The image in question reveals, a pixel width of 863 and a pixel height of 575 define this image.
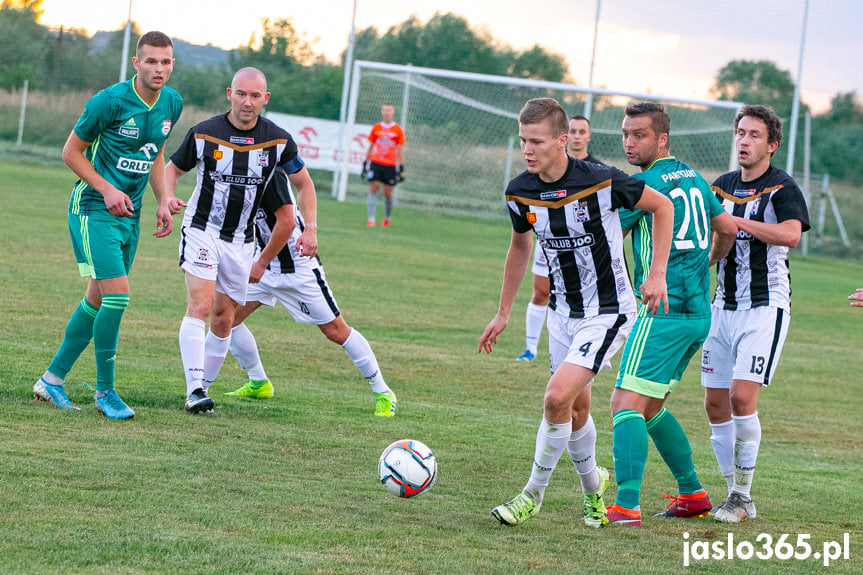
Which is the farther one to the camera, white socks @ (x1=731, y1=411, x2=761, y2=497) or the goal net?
the goal net

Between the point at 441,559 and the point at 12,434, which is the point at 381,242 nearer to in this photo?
the point at 12,434

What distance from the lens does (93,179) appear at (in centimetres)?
587

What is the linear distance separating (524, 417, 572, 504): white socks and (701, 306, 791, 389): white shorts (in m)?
1.21

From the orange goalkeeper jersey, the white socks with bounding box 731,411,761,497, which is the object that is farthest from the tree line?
the white socks with bounding box 731,411,761,497

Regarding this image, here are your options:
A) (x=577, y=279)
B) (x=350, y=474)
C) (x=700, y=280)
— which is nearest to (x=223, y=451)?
(x=350, y=474)

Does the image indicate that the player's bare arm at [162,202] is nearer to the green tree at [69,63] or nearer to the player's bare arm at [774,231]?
the player's bare arm at [774,231]

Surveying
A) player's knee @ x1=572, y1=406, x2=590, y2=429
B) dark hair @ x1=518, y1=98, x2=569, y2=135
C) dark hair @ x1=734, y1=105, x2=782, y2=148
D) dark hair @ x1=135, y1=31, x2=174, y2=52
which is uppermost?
dark hair @ x1=135, y1=31, x2=174, y2=52

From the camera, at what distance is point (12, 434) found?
5238 mm

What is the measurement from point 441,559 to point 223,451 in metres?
1.88

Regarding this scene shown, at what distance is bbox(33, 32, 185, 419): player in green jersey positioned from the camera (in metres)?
5.96

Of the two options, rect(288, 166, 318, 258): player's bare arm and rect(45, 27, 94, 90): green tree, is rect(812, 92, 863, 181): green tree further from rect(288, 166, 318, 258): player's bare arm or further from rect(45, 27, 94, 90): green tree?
rect(288, 166, 318, 258): player's bare arm

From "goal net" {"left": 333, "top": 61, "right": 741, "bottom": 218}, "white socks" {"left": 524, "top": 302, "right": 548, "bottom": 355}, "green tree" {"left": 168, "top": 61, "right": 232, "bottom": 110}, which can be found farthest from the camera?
"green tree" {"left": 168, "top": 61, "right": 232, "bottom": 110}

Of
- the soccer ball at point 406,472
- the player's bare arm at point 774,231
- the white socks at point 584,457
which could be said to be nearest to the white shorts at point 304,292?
the soccer ball at point 406,472

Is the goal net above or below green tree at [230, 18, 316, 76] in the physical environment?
below
